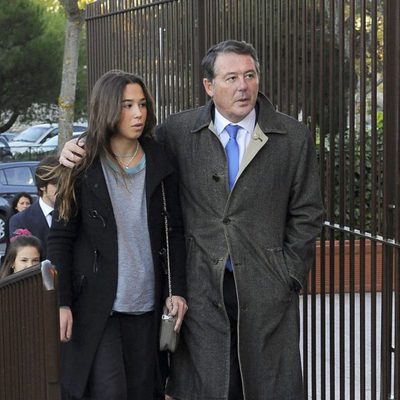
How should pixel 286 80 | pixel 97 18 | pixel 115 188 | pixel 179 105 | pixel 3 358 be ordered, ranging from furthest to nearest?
pixel 97 18
pixel 179 105
pixel 286 80
pixel 115 188
pixel 3 358

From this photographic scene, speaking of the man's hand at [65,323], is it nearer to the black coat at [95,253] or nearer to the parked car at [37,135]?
the black coat at [95,253]

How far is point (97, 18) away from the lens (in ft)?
32.3

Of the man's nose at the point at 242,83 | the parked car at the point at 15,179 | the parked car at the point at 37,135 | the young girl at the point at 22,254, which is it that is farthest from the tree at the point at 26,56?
the man's nose at the point at 242,83

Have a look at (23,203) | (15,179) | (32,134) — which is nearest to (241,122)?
(23,203)

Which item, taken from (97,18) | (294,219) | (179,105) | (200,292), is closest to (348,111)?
(294,219)

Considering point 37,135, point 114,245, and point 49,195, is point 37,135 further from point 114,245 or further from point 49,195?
point 114,245

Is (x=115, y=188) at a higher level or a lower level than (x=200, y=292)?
higher

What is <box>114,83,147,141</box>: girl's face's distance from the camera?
4773 mm

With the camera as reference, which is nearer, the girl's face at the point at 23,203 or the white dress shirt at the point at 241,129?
the white dress shirt at the point at 241,129

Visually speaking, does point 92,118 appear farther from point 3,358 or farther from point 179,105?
point 179,105

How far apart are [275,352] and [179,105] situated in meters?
3.37

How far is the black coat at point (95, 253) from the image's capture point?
15.6ft

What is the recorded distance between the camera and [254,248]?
15.8 ft

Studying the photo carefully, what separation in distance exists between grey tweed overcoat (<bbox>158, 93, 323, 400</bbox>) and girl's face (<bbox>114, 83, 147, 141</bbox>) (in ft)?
1.05
